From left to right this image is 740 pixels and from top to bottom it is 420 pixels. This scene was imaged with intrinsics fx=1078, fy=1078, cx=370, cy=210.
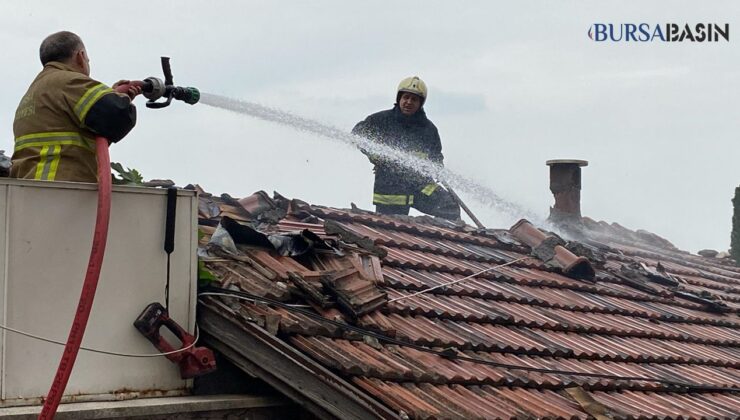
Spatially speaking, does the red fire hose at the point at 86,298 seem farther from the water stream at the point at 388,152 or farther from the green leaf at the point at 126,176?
the water stream at the point at 388,152

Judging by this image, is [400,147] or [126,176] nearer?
[126,176]

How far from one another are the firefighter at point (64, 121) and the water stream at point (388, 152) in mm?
3566

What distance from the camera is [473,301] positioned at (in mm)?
6996

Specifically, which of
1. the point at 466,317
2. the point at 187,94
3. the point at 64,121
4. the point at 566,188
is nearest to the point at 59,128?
the point at 64,121

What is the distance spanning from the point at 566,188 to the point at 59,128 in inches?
330

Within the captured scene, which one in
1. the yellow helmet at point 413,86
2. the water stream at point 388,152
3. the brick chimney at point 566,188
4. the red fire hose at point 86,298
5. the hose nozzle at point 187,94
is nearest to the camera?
the red fire hose at point 86,298

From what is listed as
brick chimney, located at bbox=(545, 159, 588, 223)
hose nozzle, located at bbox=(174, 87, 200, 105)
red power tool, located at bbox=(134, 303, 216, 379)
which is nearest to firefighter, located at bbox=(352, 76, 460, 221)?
brick chimney, located at bbox=(545, 159, 588, 223)

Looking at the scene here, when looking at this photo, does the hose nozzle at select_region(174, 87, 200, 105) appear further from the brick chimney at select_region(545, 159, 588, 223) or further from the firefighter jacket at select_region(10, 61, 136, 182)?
the brick chimney at select_region(545, 159, 588, 223)

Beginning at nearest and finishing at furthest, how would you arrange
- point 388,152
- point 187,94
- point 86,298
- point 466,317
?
point 86,298, point 187,94, point 466,317, point 388,152

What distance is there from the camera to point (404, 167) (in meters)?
11.0

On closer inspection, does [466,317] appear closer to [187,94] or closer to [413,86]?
[187,94]

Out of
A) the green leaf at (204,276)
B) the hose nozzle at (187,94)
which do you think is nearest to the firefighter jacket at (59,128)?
the hose nozzle at (187,94)

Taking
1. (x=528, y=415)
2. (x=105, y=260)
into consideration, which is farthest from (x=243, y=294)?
(x=528, y=415)

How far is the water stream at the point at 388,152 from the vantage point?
9.66 metres
